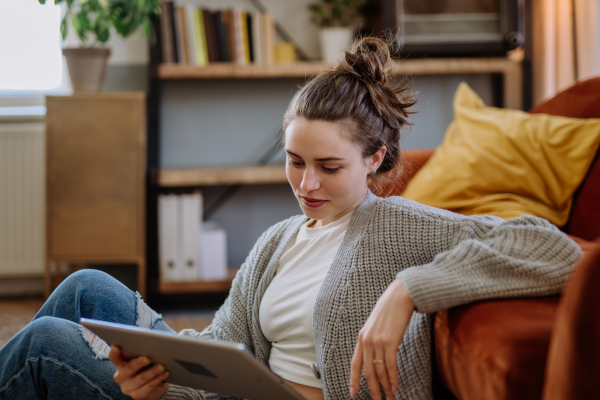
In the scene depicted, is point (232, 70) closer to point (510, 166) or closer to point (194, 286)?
point (194, 286)

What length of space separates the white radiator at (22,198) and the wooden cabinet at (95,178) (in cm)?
41

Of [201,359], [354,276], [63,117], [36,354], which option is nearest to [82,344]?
[36,354]

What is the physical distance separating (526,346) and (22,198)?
2.53 m

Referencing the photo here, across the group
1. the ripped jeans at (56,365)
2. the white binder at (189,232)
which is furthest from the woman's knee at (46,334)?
the white binder at (189,232)

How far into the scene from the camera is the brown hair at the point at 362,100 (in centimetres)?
87

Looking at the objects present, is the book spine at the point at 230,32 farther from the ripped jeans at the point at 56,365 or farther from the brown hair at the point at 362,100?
the ripped jeans at the point at 56,365

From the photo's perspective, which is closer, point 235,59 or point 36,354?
point 36,354

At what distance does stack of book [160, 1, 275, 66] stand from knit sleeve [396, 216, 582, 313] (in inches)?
70.9

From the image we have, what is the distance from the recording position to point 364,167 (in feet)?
2.96

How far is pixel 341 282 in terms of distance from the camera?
81 centimetres

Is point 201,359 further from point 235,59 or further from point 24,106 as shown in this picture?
point 24,106

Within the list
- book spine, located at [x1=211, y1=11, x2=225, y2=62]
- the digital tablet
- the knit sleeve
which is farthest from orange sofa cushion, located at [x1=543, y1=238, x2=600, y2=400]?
book spine, located at [x1=211, y1=11, x2=225, y2=62]

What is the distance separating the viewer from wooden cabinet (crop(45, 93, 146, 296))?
2207 mm

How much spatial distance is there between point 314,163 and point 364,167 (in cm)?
10
